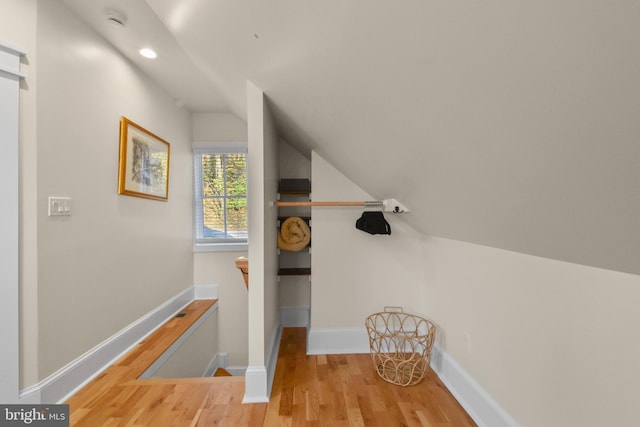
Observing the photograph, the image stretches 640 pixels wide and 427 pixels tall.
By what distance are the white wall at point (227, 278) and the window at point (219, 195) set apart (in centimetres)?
19

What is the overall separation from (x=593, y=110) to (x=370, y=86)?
611 mm

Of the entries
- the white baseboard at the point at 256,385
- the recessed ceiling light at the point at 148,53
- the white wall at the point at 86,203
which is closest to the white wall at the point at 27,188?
the white wall at the point at 86,203

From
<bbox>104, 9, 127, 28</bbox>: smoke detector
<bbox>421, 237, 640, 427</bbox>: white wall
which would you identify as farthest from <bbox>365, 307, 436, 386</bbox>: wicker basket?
<bbox>104, 9, 127, 28</bbox>: smoke detector

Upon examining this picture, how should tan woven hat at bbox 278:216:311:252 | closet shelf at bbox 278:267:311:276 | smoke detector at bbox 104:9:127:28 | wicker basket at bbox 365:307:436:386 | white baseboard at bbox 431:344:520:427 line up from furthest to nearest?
closet shelf at bbox 278:267:311:276, tan woven hat at bbox 278:216:311:252, wicker basket at bbox 365:307:436:386, smoke detector at bbox 104:9:127:28, white baseboard at bbox 431:344:520:427

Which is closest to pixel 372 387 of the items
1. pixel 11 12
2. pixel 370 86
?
pixel 370 86

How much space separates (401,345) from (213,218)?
8.39 feet

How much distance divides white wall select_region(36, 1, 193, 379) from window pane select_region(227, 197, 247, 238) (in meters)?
0.85

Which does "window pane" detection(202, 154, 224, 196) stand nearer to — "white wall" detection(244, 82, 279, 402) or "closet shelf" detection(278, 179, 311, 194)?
"closet shelf" detection(278, 179, 311, 194)

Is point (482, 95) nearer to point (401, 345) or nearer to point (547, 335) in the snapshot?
point (547, 335)

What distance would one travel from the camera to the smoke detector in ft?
5.74

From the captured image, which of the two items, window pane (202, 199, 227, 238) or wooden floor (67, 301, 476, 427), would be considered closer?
wooden floor (67, 301, 476, 427)

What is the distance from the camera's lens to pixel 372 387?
5.95 ft

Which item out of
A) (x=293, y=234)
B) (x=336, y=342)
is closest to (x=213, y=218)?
(x=293, y=234)

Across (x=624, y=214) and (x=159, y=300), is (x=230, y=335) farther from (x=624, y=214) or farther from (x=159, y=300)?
(x=624, y=214)
